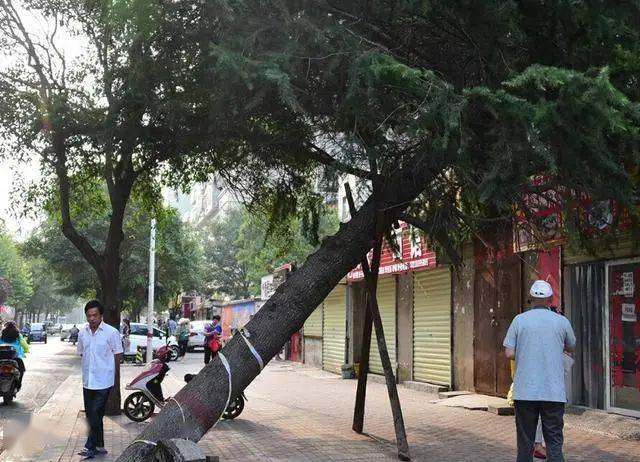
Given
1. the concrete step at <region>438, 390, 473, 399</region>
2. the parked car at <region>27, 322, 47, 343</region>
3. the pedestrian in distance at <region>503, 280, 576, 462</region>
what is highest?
the pedestrian in distance at <region>503, 280, 576, 462</region>

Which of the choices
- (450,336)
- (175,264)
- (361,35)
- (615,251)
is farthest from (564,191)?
(175,264)

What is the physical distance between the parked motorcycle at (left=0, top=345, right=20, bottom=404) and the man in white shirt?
6.26 meters

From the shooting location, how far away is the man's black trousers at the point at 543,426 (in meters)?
5.52

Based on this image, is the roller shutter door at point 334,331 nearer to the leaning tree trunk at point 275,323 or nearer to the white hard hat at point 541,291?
the leaning tree trunk at point 275,323

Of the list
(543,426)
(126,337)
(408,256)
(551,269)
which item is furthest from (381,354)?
(126,337)

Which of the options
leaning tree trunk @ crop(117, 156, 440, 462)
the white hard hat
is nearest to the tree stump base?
leaning tree trunk @ crop(117, 156, 440, 462)

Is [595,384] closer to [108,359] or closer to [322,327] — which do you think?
[108,359]

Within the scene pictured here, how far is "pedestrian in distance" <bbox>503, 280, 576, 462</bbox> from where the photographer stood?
18.1ft

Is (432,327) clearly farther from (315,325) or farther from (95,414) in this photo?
(315,325)

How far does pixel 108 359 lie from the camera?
26.2 feet

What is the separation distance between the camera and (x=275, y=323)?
22.3ft

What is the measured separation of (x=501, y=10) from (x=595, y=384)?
22.6 feet

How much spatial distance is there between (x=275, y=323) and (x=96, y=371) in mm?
2434

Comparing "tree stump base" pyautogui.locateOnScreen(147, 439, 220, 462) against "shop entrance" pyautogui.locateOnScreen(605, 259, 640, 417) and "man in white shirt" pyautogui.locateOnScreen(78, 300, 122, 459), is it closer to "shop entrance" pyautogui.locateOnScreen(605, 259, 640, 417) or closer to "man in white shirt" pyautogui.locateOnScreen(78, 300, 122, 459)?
"man in white shirt" pyautogui.locateOnScreen(78, 300, 122, 459)
